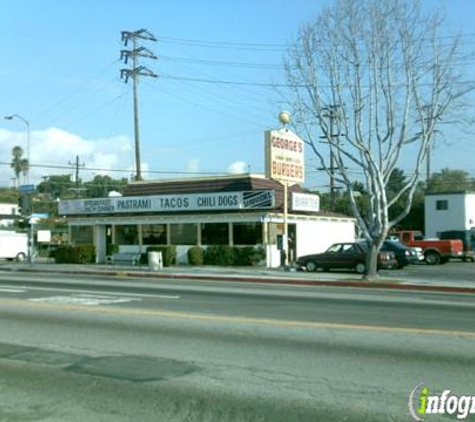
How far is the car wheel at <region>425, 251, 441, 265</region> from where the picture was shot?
40281 mm

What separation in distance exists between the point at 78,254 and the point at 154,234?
4.66m

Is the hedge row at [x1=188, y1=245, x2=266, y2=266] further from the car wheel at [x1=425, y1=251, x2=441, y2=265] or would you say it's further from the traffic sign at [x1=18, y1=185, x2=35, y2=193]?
the car wheel at [x1=425, y1=251, x2=441, y2=265]

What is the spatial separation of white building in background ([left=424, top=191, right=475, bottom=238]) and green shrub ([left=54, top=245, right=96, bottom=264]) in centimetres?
2889

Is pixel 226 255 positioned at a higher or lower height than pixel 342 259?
higher

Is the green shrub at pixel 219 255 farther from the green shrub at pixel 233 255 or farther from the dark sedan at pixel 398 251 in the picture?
the dark sedan at pixel 398 251

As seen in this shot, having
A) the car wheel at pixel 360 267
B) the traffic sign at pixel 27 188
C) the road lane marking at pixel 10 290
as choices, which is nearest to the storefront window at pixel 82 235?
the traffic sign at pixel 27 188

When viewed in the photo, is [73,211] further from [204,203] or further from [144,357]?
[144,357]

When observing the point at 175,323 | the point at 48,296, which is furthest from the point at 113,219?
the point at 175,323

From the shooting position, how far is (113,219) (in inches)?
1588

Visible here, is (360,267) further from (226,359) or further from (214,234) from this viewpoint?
(226,359)

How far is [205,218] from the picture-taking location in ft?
120

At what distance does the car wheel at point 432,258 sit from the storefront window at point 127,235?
17152 mm

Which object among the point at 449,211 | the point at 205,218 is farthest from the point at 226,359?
the point at 449,211

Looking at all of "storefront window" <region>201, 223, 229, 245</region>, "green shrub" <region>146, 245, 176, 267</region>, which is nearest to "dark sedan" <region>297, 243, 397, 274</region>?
"storefront window" <region>201, 223, 229, 245</region>
